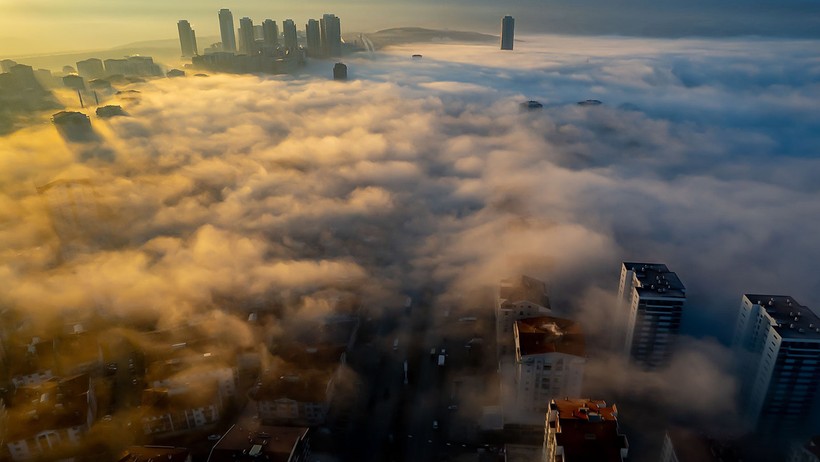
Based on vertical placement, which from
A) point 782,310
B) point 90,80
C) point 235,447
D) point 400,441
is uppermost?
point 90,80

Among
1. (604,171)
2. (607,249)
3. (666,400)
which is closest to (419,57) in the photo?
(604,171)

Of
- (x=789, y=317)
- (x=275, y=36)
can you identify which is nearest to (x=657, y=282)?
(x=789, y=317)

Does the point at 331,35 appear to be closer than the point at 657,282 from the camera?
No

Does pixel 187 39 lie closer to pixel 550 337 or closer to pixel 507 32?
pixel 507 32

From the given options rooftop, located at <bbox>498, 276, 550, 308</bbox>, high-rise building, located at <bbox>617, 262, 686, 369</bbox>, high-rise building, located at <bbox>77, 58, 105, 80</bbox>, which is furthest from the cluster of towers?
high-rise building, located at <bbox>617, 262, 686, 369</bbox>

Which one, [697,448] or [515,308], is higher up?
[515,308]

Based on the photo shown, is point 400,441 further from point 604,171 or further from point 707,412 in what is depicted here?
point 604,171

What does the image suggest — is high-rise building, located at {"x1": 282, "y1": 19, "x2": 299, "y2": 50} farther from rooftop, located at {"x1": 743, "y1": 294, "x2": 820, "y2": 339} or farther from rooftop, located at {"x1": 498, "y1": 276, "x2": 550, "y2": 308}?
rooftop, located at {"x1": 743, "y1": 294, "x2": 820, "y2": 339}
